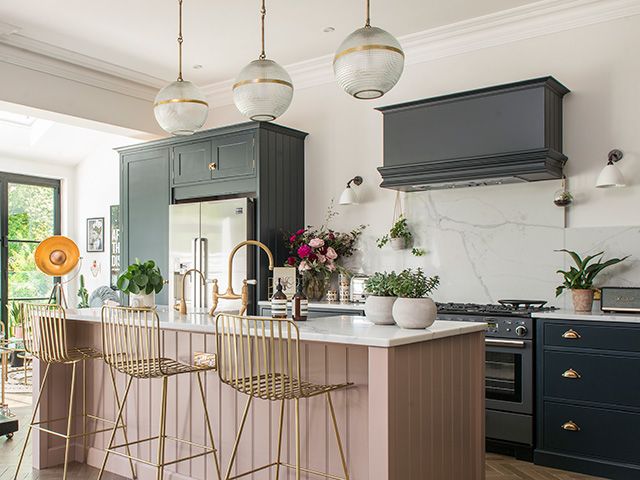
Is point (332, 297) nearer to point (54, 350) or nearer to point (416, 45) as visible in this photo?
point (416, 45)

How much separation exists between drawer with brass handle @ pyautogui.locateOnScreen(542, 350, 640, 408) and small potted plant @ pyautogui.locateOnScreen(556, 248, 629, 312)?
1.37ft

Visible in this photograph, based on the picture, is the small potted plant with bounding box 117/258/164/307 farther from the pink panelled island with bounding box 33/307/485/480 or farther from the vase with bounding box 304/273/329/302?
the vase with bounding box 304/273/329/302

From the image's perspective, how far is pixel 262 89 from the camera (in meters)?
3.07

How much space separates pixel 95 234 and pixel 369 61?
628 centimetres

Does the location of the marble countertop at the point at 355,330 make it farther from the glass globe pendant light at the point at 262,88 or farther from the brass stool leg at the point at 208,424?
the glass globe pendant light at the point at 262,88

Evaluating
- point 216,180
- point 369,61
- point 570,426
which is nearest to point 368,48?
point 369,61

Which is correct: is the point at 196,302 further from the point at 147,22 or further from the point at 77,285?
the point at 77,285

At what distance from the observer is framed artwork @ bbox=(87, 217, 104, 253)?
318 inches

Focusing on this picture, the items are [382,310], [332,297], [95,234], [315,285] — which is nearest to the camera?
[382,310]

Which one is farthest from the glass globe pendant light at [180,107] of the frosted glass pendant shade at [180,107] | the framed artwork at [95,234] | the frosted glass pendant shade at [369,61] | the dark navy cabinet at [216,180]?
the framed artwork at [95,234]

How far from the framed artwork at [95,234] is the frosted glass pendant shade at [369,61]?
6026 mm

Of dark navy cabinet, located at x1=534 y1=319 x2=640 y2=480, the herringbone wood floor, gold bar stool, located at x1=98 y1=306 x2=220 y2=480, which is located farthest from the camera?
the herringbone wood floor

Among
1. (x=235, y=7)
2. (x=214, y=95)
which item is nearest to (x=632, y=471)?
(x=235, y=7)

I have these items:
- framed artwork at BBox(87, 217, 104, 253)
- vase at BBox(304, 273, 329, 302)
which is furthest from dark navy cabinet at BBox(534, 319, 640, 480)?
framed artwork at BBox(87, 217, 104, 253)
